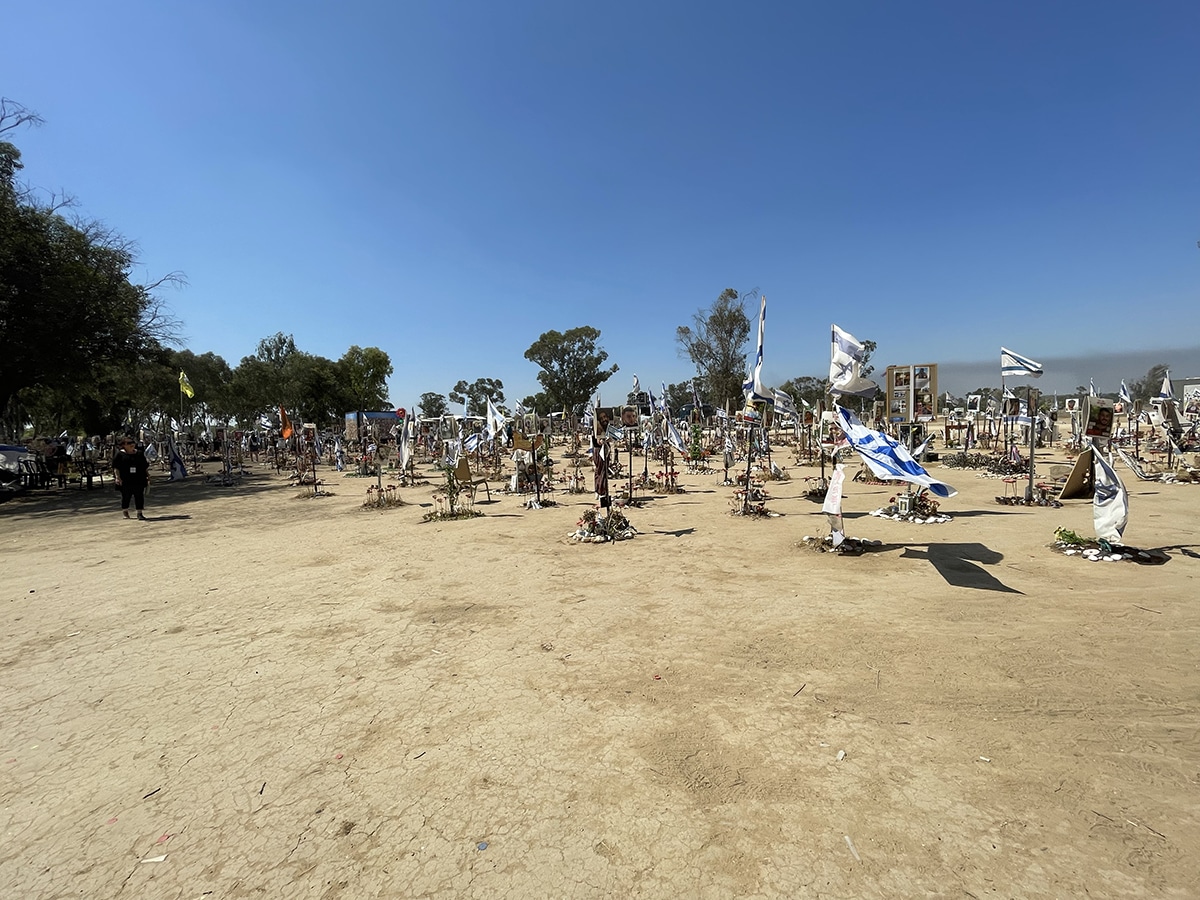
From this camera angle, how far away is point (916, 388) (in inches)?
547

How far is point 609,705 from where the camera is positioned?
452 centimetres

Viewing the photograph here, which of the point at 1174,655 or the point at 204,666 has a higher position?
the point at 1174,655

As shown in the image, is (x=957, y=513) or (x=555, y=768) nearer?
(x=555, y=768)

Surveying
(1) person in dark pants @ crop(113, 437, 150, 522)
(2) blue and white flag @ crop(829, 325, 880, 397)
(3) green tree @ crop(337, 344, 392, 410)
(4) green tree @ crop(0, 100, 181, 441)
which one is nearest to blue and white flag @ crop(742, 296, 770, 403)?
(2) blue and white flag @ crop(829, 325, 880, 397)

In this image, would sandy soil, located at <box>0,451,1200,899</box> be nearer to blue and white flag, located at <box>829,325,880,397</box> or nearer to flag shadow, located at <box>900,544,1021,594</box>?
flag shadow, located at <box>900,544,1021,594</box>

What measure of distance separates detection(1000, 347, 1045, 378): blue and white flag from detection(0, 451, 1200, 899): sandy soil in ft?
18.0

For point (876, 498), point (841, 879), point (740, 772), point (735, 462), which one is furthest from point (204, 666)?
point (735, 462)

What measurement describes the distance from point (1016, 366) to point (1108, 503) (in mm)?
6141

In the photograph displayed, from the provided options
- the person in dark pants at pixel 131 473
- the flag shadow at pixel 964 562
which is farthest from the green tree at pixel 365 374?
the flag shadow at pixel 964 562

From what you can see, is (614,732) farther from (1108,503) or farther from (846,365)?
(1108,503)

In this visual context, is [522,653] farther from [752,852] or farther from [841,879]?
[841,879]

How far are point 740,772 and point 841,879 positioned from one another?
926 millimetres

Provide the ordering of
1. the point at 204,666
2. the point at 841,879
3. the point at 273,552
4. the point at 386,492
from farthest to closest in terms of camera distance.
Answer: the point at 386,492
the point at 273,552
the point at 204,666
the point at 841,879

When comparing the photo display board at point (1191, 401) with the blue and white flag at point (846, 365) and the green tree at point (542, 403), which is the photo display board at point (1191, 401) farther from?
the green tree at point (542, 403)
